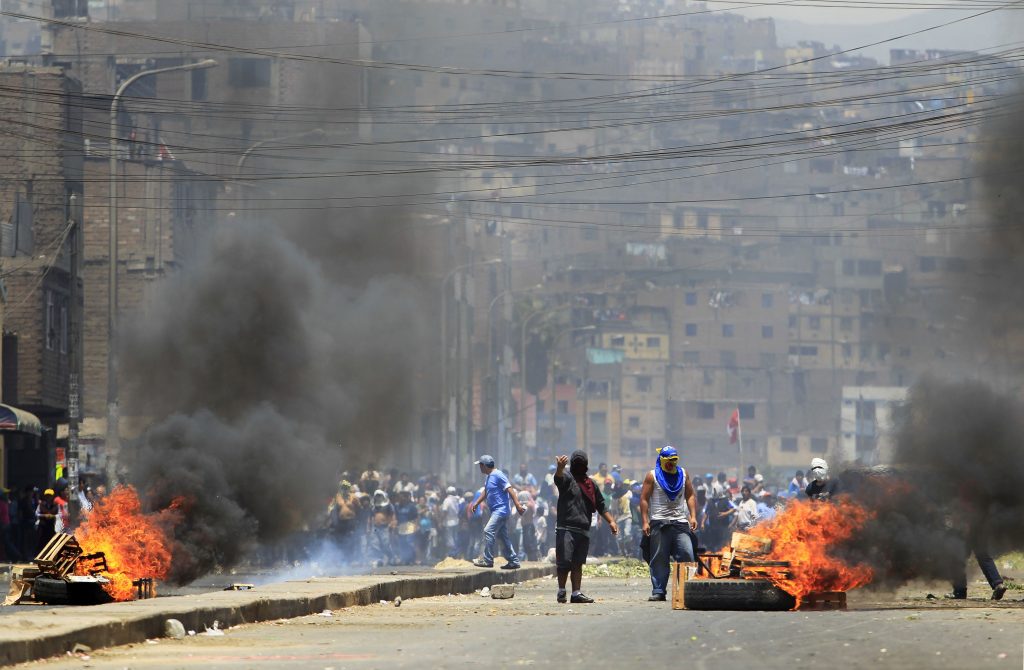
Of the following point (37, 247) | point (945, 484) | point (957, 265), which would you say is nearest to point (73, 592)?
point (945, 484)

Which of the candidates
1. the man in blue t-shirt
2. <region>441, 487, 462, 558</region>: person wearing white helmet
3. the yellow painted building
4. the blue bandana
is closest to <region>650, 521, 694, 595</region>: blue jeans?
the blue bandana

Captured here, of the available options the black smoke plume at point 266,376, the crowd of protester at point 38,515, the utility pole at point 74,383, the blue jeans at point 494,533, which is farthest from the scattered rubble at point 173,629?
the utility pole at point 74,383

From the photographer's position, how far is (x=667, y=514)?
55.6 ft

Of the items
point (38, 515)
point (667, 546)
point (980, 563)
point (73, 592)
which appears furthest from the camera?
point (38, 515)

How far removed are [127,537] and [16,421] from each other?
648 inches

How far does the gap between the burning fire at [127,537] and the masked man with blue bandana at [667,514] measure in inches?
193

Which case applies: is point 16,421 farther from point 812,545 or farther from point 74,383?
point 812,545

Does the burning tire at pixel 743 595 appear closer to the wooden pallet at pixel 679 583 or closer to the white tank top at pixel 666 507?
the wooden pallet at pixel 679 583

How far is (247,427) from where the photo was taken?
74.5ft

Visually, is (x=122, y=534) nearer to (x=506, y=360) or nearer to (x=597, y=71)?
(x=506, y=360)

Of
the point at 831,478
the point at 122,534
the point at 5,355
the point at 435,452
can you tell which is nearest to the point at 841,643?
the point at 831,478

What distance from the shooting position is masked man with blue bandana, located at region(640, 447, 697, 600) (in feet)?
55.5

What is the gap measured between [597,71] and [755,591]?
164261 millimetres

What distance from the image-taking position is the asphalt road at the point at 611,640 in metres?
10.0
